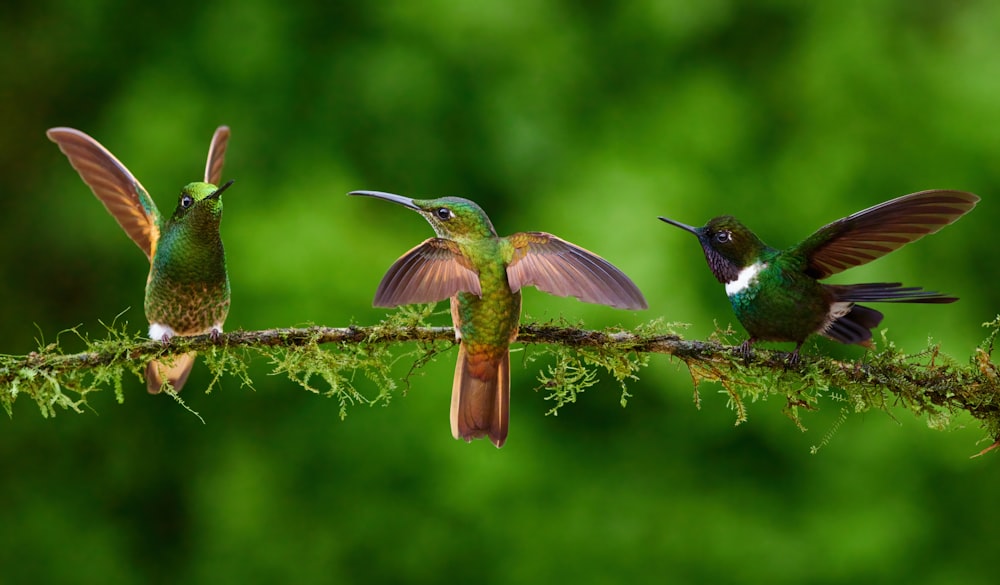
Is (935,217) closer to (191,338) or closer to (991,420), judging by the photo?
(991,420)

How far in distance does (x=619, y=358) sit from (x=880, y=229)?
0.76 metres

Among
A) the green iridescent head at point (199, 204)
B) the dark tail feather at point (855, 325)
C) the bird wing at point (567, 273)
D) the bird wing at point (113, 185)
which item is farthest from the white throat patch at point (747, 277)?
the bird wing at point (113, 185)

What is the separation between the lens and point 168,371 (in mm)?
3031

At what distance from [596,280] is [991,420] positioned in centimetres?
103

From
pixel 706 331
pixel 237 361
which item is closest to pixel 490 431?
pixel 237 361

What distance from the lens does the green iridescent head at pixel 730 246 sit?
2.66m

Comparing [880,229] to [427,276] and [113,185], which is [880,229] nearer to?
[427,276]

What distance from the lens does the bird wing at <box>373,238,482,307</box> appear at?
2201 millimetres

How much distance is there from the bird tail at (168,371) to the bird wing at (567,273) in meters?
0.96

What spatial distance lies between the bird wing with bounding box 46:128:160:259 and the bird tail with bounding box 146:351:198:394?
0.33 metres

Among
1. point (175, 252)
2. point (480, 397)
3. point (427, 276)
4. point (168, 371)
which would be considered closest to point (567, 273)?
point (427, 276)

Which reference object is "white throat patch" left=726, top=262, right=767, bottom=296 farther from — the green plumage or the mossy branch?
the green plumage

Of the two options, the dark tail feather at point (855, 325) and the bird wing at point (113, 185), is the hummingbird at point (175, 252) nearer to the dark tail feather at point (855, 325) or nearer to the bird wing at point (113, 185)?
the bird wing at point (113, 185)

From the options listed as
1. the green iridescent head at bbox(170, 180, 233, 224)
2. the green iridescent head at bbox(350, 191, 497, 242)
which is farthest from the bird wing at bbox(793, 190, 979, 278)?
the green iridescent head at bbox(170, 180, 233, 224)
